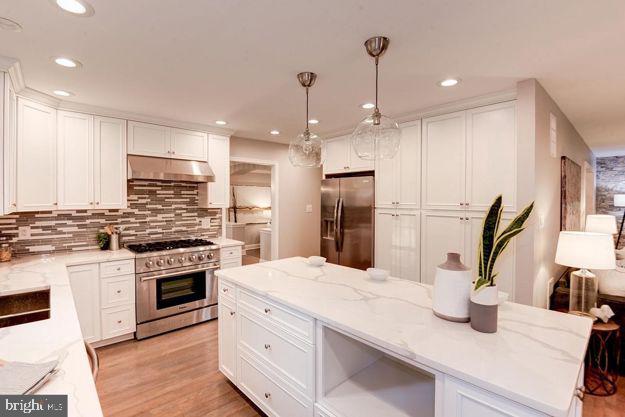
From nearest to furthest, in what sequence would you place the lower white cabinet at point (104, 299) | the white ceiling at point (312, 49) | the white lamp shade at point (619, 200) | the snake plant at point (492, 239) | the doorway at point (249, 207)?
1. the snake plant at point (492, 239)
2. the white ceiling at point (312, 49)
3. the lower white cabinet at point (104, 299)
4. the white lamp shade at point (619, 200)
5. the doorway at point (249, 207)

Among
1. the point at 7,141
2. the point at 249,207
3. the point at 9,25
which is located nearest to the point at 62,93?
the point at 7,141

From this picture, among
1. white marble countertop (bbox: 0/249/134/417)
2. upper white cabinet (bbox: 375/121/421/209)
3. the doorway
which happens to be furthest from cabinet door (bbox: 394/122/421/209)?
the doorway

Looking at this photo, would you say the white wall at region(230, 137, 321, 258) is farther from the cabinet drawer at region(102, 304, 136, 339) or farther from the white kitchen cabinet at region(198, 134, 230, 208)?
the cabinet drawer at region(102, 304, 136, 339)

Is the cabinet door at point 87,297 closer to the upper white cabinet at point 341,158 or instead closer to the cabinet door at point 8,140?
the cabinet door at point 8,140

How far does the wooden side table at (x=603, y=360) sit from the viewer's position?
7.80 feet

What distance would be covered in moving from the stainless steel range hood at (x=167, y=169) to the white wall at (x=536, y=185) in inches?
131

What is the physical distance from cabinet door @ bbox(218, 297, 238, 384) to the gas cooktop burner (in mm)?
1390

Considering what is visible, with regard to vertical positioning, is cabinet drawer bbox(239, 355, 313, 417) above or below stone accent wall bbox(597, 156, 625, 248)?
below

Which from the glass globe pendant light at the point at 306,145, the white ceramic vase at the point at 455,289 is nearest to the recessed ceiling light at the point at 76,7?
the glass globe pendant light at the point at 306,145

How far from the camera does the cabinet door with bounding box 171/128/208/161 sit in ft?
12.3

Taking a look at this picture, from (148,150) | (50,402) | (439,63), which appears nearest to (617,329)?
(439,63)

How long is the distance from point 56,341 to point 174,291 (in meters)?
2.18

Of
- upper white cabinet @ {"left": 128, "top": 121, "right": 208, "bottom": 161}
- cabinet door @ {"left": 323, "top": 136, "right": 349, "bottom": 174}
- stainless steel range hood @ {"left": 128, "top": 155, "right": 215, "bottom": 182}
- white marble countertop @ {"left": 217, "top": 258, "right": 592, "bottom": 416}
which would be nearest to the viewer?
white marble countertop @ {"left": 217, "top": 258, "right": 592, "bottom": 416}

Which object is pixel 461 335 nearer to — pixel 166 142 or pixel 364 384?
pixel 364 384
